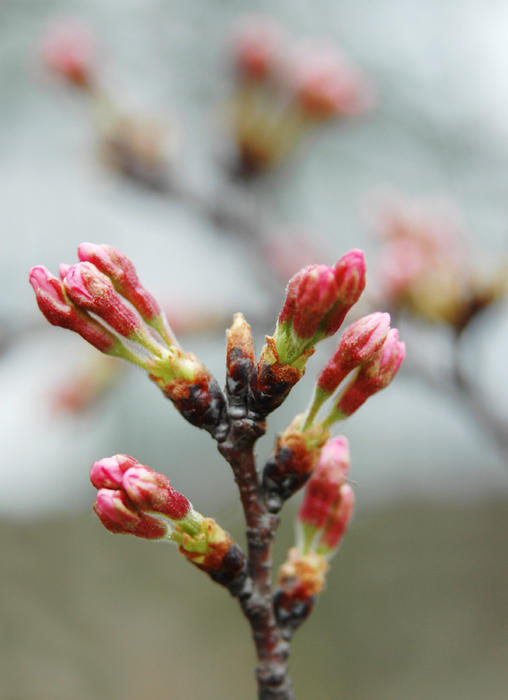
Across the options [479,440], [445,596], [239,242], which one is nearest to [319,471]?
[479,440]

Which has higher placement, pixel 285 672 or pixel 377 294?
pixel 377 294

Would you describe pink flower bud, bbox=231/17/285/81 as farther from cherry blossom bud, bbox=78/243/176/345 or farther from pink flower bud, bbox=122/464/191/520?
pink flower bud, bbox=122/464/191/520

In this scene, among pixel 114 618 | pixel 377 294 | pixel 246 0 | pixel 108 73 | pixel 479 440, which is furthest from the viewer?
pixel 114 618

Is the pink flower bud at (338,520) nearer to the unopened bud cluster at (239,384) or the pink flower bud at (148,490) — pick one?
the unopened bud cluster at (239,384)

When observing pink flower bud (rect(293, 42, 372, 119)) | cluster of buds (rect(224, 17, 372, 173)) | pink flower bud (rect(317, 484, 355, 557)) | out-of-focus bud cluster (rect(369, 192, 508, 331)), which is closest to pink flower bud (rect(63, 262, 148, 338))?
pink flower bud (rect(317, 484, 355, 557))

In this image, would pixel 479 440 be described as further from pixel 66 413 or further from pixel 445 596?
pixel 445 596

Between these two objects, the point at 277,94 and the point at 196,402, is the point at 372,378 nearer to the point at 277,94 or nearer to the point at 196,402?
the point at 196,402

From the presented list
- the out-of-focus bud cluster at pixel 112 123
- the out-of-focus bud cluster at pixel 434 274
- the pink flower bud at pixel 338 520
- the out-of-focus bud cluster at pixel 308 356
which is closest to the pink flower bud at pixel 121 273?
the out-of-focus bud cluster at pixel 308 356
